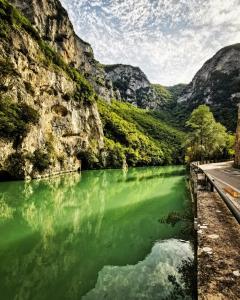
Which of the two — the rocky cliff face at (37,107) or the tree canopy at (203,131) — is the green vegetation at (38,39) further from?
the tree canopy at (203,131)

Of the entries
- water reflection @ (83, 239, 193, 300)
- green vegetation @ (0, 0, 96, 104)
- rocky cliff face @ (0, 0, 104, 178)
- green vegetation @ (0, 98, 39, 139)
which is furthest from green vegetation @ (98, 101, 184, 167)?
water reflection @ (83, 239, 193, 300)

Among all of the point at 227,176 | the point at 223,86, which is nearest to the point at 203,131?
the point at 227,176

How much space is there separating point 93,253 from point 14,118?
34.4 metres

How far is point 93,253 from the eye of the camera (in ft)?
35.3

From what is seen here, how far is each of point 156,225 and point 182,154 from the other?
106827mm

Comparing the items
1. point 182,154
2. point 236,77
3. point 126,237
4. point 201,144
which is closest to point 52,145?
point 201,144

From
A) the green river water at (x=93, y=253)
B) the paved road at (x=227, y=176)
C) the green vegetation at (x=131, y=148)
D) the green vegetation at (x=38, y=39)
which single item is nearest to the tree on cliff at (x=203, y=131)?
the paved road at (x=227, y=176)

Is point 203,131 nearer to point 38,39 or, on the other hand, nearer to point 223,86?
point 38,39

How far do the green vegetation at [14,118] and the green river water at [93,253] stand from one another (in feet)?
70.6

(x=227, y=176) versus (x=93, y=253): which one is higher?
(x=227, y=176)

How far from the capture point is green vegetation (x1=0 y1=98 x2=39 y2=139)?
3853cm

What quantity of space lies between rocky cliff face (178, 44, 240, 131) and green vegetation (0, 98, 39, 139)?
378 ft

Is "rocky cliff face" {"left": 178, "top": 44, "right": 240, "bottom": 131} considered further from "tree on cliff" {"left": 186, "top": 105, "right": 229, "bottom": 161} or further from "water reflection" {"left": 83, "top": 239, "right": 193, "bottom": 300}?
"water reflection" {"left": 83, "top": 239, "right": 193, "bottom": 300}

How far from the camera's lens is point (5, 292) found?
7309mm
